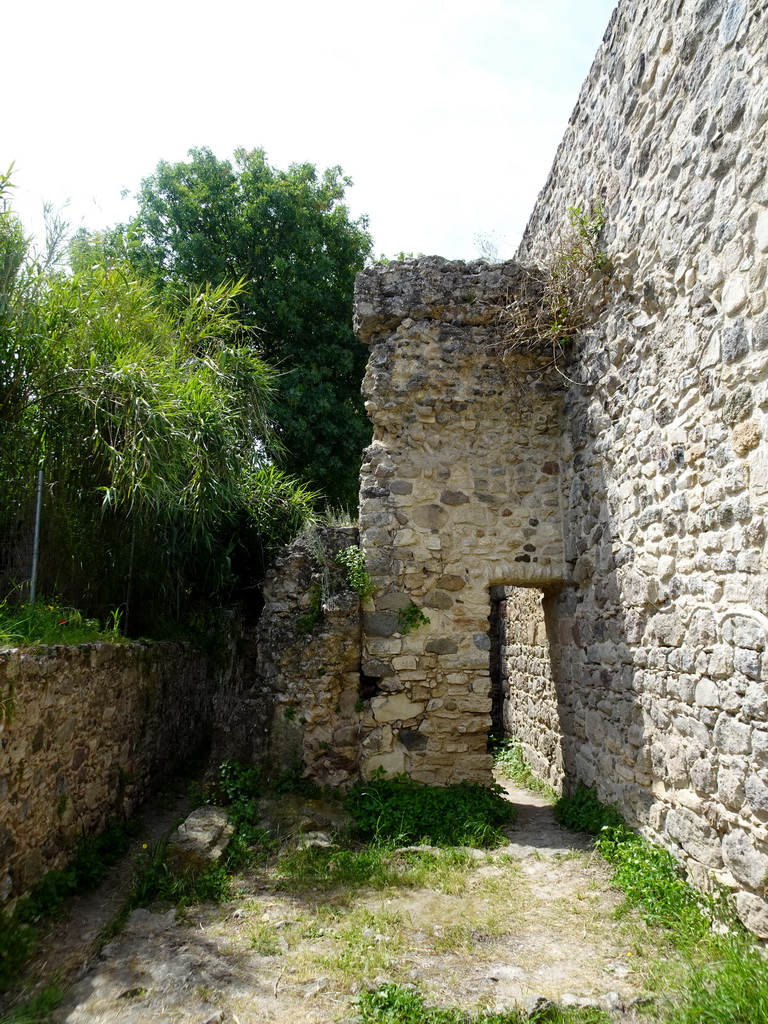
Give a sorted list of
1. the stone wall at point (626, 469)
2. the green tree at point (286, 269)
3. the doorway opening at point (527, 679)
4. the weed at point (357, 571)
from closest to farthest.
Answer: the stone wall at point (626, 469)
the weed at point (357, 571)
the doorway opening at point (527, 679)
the green tree at point (286, 269)

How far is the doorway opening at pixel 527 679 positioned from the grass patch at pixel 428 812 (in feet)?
3.87

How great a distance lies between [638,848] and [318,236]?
10.3m

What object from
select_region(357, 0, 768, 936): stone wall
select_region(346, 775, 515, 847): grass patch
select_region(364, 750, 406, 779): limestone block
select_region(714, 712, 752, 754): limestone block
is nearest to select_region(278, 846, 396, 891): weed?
select_region(346, 775, 515, 847): grass patch

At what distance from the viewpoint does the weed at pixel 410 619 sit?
19.0ft

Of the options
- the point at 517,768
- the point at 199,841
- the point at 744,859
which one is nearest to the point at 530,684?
the point at 517,768

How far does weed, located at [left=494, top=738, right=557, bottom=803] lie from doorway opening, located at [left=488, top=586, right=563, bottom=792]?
54 millimetres

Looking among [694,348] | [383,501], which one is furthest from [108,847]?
[694,348]

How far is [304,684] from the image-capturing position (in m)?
5.66

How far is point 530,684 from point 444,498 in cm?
268

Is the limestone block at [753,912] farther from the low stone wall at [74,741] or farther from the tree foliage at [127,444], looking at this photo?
the tree foliage at [127,444]

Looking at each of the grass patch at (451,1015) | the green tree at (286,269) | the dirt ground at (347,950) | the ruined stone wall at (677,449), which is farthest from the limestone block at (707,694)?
the green tree at (286,269)

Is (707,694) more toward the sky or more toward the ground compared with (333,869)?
more toward the sky

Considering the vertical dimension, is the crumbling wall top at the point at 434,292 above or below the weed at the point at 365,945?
above

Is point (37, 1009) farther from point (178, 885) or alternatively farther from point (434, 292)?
point (434, 292)
